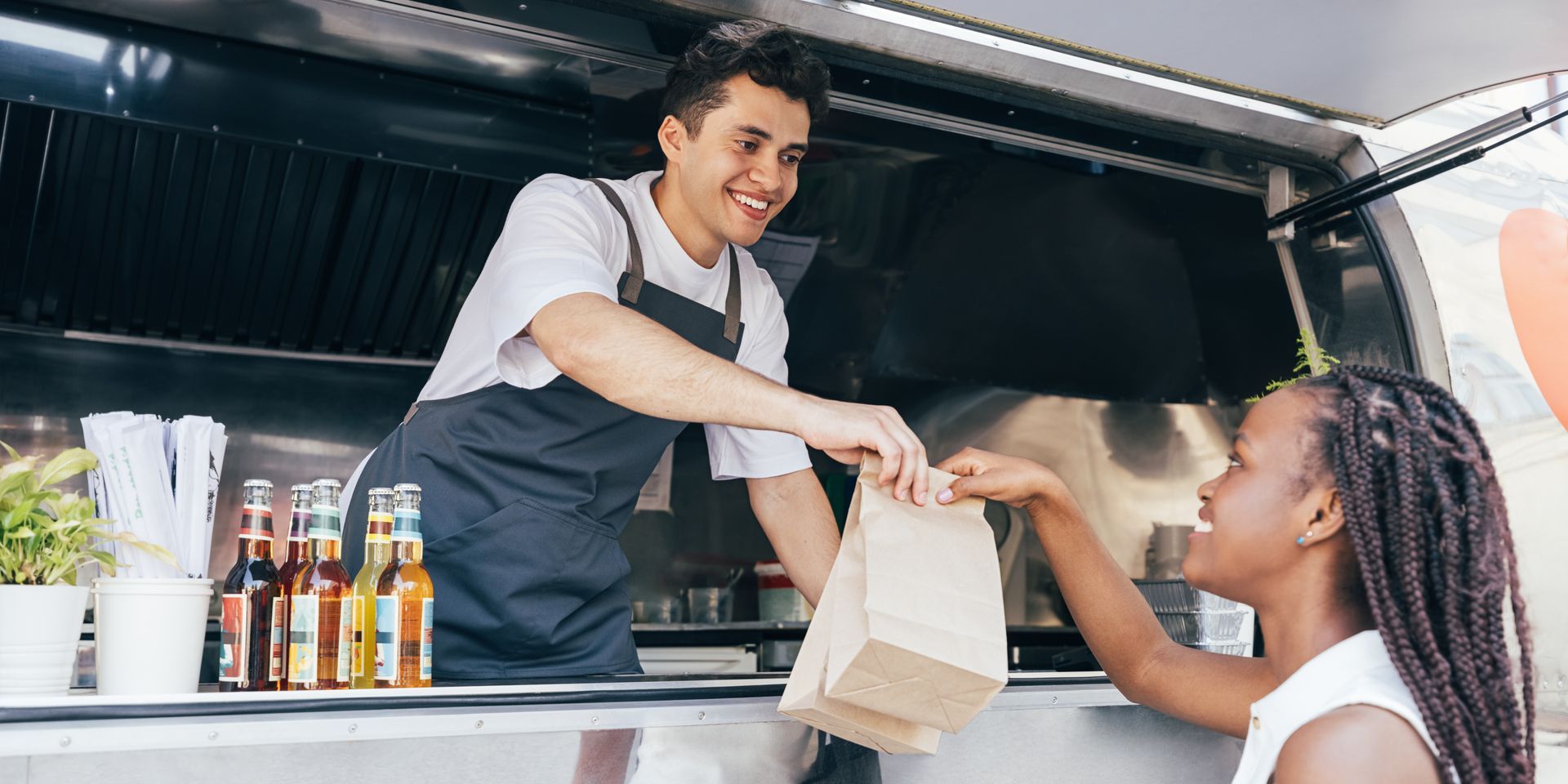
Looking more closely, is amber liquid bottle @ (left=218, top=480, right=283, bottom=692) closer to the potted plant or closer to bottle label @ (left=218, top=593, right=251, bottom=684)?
bottle label @ (left=218, top=593, right=251, bottom=684)

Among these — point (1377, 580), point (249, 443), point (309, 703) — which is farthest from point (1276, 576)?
point (249, 443)

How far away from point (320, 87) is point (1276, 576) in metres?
2.00

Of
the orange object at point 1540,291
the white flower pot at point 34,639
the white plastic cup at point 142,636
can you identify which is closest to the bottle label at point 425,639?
the white plastic cup at point 142,636

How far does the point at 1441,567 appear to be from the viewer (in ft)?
3.59

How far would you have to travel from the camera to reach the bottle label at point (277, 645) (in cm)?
129

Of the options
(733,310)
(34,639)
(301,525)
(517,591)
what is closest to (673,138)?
(733,310)

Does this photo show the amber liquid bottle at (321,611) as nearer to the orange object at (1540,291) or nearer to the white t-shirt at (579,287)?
the white t-shirt at (579,287)

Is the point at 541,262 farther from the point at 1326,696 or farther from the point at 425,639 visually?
the point at 1326,696

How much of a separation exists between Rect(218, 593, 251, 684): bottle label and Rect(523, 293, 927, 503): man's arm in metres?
0.44

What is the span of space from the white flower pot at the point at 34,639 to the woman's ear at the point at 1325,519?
1206 millimetres

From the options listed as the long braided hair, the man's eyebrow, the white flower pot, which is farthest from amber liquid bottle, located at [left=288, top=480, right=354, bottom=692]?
the long braided hair

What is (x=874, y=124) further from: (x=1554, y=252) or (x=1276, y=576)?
(x=1276, y=576)

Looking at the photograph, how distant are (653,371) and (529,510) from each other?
1.37 ft

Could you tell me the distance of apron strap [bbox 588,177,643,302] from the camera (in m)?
1.80
